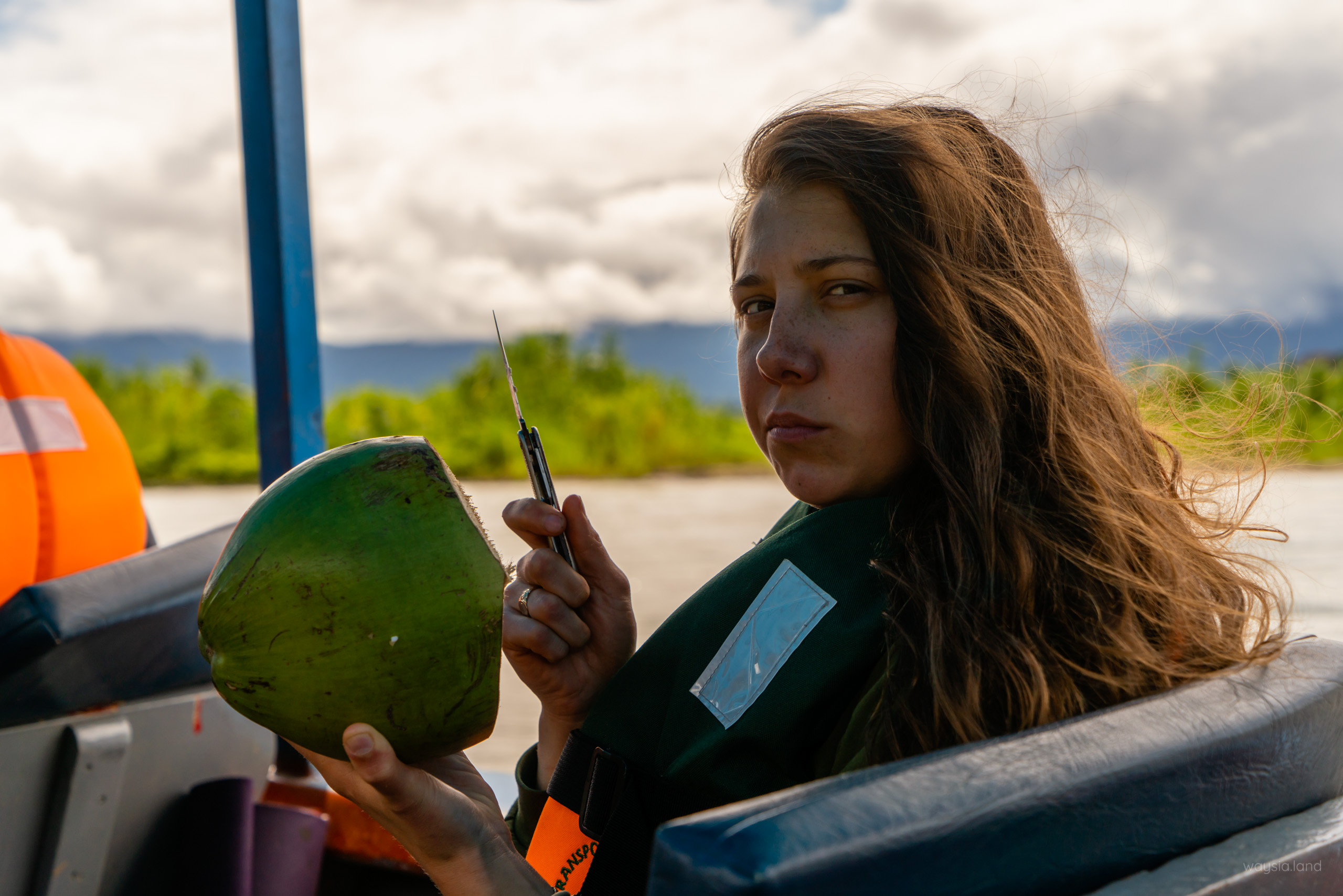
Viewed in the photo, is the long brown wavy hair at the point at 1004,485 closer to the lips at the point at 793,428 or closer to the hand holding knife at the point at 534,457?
the lips at the point at 793,428

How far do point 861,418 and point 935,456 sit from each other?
0.28 feet

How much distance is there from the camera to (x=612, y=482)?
34.8ft

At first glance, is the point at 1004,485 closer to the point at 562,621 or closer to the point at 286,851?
the point at 562,621

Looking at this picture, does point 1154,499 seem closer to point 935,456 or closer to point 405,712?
point 935,456

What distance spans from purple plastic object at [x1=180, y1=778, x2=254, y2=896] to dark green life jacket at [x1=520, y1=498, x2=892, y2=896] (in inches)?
31.5

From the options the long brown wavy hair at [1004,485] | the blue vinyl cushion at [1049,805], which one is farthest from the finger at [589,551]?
the blue vinyl cushion at [1049,805]

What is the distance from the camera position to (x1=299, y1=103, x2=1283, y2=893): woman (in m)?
0.85

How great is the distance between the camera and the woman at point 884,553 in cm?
85

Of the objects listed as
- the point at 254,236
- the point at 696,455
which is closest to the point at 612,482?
the point at 696,455

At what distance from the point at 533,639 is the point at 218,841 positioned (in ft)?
2.62

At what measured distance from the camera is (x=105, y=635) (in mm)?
1328

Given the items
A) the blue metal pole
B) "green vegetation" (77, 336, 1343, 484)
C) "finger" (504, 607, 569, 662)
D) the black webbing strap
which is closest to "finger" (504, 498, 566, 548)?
"finger" (504, 607, 569, 662)

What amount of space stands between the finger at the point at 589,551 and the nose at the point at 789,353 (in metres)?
0.28

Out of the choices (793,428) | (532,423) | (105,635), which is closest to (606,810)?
(793,428)
